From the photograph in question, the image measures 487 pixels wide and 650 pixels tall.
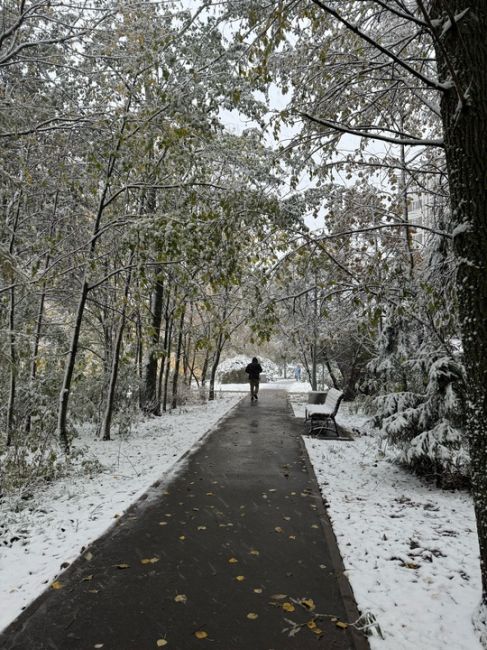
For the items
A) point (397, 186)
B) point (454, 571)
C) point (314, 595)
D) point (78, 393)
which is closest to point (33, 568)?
point (314, 595)

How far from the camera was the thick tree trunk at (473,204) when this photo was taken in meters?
3.08

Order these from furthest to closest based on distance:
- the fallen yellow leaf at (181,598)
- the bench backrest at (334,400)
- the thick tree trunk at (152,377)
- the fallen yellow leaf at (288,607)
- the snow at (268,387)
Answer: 1. the snow at (268,387)
2. the thick tree trunk at (152,377)
3. the bench backrest at (334,400)
4. the fallen yellow leaf at (181,598)
5. the fallen yellow leaf at (288,607)

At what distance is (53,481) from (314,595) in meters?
4.93

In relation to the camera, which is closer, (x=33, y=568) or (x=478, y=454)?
(x=478, y=454)

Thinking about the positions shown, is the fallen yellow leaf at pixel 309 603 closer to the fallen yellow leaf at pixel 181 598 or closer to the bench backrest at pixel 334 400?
the fallen yellow leaf at pixel 181 598

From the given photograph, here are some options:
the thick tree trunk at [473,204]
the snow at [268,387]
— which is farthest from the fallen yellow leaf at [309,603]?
the snow at [268,387]

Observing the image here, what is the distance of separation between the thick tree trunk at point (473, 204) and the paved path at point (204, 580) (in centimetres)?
151

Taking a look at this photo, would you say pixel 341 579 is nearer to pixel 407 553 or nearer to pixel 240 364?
pixel 407 553

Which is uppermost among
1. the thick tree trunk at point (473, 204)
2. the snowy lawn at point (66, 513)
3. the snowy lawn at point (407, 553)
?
the thick tree trunk at point (473, 204)

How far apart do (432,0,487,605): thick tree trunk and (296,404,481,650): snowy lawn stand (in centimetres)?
50

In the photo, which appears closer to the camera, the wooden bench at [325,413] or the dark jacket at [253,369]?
the wooden bench at [325,413]

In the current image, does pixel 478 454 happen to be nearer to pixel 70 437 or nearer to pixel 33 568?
pixel 33 568

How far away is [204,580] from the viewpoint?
391 cm

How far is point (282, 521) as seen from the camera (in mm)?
5332
